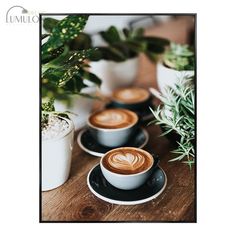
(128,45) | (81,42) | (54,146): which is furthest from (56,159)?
(128,45)

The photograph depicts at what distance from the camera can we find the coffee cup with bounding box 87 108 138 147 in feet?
2.91

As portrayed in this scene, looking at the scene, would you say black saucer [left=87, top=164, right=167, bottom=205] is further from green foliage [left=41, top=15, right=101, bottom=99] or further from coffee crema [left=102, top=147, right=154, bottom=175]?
green foliage [left=41, top=15, right=101, bottom=99]

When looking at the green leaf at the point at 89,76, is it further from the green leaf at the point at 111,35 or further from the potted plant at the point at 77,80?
the green leaf at the point at 111,35

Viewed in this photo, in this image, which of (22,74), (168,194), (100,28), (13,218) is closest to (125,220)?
(168,194)

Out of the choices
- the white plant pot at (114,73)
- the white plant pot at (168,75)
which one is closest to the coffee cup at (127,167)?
the white plant pot at (168,75)

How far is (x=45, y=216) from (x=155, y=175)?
0.25m

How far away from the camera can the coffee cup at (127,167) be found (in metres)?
0.77

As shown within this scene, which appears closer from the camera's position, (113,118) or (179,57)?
(113,118)

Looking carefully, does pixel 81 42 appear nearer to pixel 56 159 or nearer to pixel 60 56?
pixel 60 56

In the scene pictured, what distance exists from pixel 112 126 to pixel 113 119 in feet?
0.11

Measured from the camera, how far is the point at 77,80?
92 cm

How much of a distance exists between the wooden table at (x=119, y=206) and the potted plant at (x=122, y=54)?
1.19 ft

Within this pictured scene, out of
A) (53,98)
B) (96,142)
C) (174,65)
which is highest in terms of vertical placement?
(174,65)
